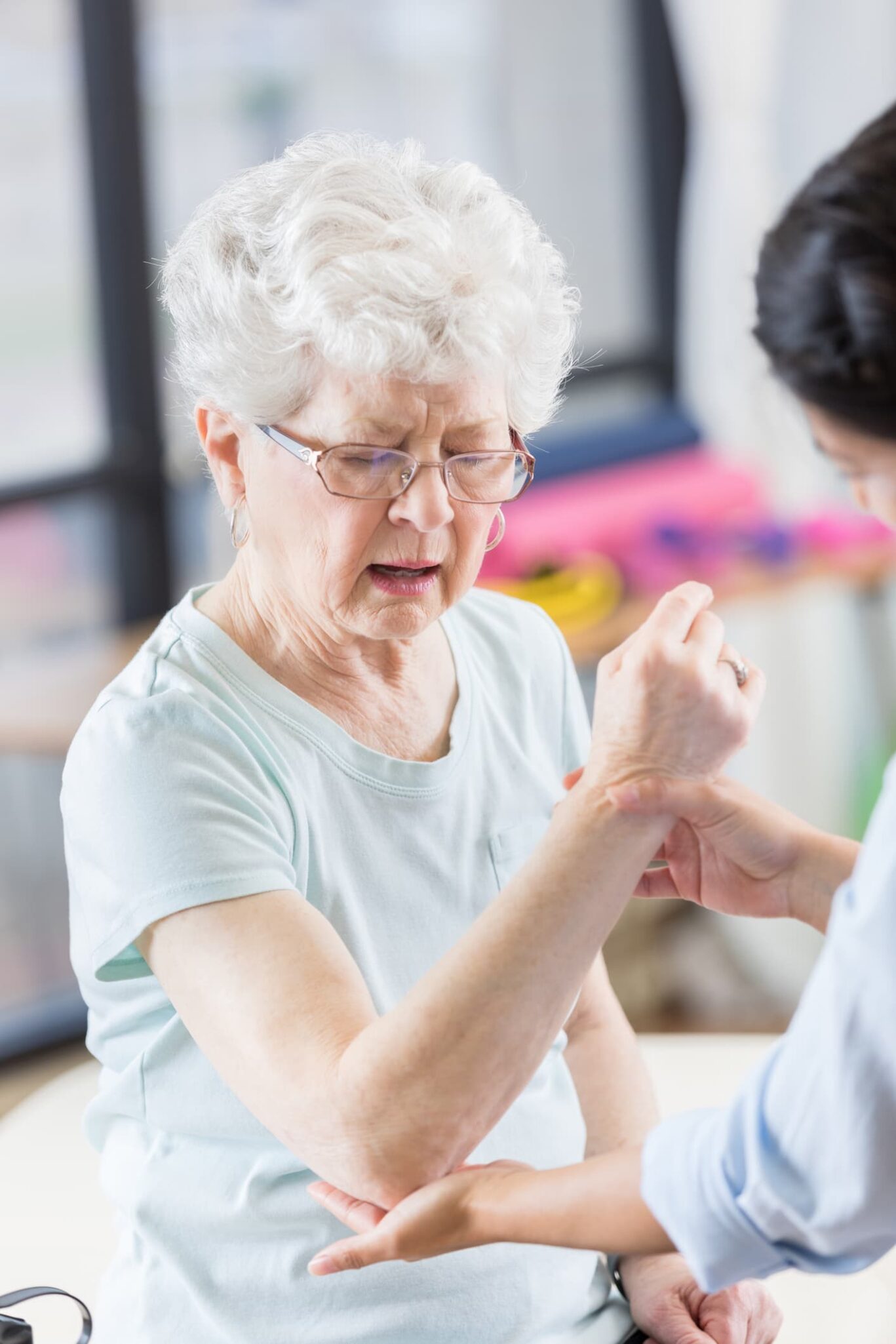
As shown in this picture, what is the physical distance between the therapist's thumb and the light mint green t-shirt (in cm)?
28

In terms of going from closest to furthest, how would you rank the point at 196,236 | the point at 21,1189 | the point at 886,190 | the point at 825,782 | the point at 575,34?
the point at 886,190 → the point at 196,236 → the point at 21,1189 → the point at 825,782 → the point at 575,34

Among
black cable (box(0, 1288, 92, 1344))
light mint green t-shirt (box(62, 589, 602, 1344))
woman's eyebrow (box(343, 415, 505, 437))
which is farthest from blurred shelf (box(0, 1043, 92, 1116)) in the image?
woman's eyebrow (box(343, 415, 505, 437))

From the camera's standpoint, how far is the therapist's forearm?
1.42 metres

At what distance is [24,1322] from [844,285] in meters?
1.09

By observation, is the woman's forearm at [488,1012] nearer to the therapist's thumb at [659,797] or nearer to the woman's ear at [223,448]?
the therapist's thumb at [659,797]

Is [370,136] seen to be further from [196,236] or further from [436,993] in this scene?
[436,993]

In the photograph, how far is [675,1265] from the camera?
155cm

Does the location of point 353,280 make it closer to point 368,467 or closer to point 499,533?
point 368,467

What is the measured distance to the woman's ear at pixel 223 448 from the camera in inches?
56.7

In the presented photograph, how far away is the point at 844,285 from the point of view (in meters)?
1.07

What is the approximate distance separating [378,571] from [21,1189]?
2.80 ft

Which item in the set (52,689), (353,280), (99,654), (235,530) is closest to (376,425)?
(353,280)

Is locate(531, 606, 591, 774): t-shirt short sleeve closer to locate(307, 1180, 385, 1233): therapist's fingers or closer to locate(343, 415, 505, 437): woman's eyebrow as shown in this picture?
locate(343, 415, 505, 437): woman's eyebrow

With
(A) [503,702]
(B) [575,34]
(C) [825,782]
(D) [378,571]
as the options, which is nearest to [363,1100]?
(D) [378,571]
